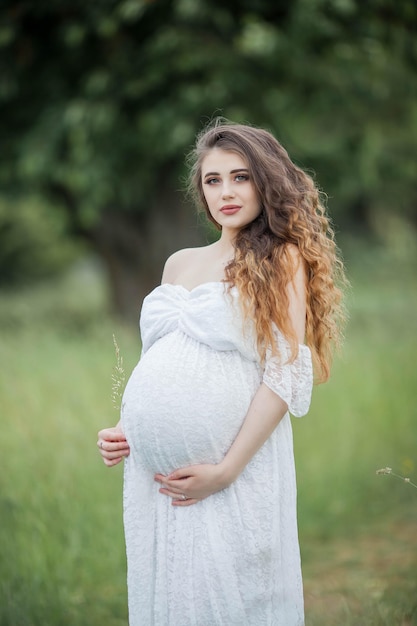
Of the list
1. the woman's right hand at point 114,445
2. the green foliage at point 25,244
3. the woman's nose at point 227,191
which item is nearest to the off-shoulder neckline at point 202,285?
the woman's nose at point 227,191

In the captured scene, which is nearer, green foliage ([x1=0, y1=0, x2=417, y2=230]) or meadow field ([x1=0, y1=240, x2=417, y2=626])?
meadow field ([x1=0, y1=240, x2=417, y2=626])

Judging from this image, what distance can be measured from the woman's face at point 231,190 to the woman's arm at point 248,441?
0.75 feet

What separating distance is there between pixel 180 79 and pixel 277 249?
227 inches

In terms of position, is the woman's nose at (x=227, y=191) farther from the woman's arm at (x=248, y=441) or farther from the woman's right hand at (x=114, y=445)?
the woman's right hand at (x=114, y=445)

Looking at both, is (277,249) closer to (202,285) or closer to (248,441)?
(202,285)

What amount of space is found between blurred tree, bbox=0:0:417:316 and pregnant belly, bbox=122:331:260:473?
472 cm

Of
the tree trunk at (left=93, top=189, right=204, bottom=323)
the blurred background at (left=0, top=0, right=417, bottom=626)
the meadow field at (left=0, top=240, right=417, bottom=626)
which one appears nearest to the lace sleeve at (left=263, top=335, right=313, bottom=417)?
the meadow field at (left=0, top=240, right=417, bottom=626)

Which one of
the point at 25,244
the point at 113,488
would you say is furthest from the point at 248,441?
the point at 25,244

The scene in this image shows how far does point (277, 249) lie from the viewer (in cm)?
226

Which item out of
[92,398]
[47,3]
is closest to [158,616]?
[92,398]

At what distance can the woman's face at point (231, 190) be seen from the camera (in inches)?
90.5

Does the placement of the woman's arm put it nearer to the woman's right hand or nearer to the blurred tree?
the woman's right hand

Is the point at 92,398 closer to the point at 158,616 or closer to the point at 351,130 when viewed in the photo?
the point at 158,616

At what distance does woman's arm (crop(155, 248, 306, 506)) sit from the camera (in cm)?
219
